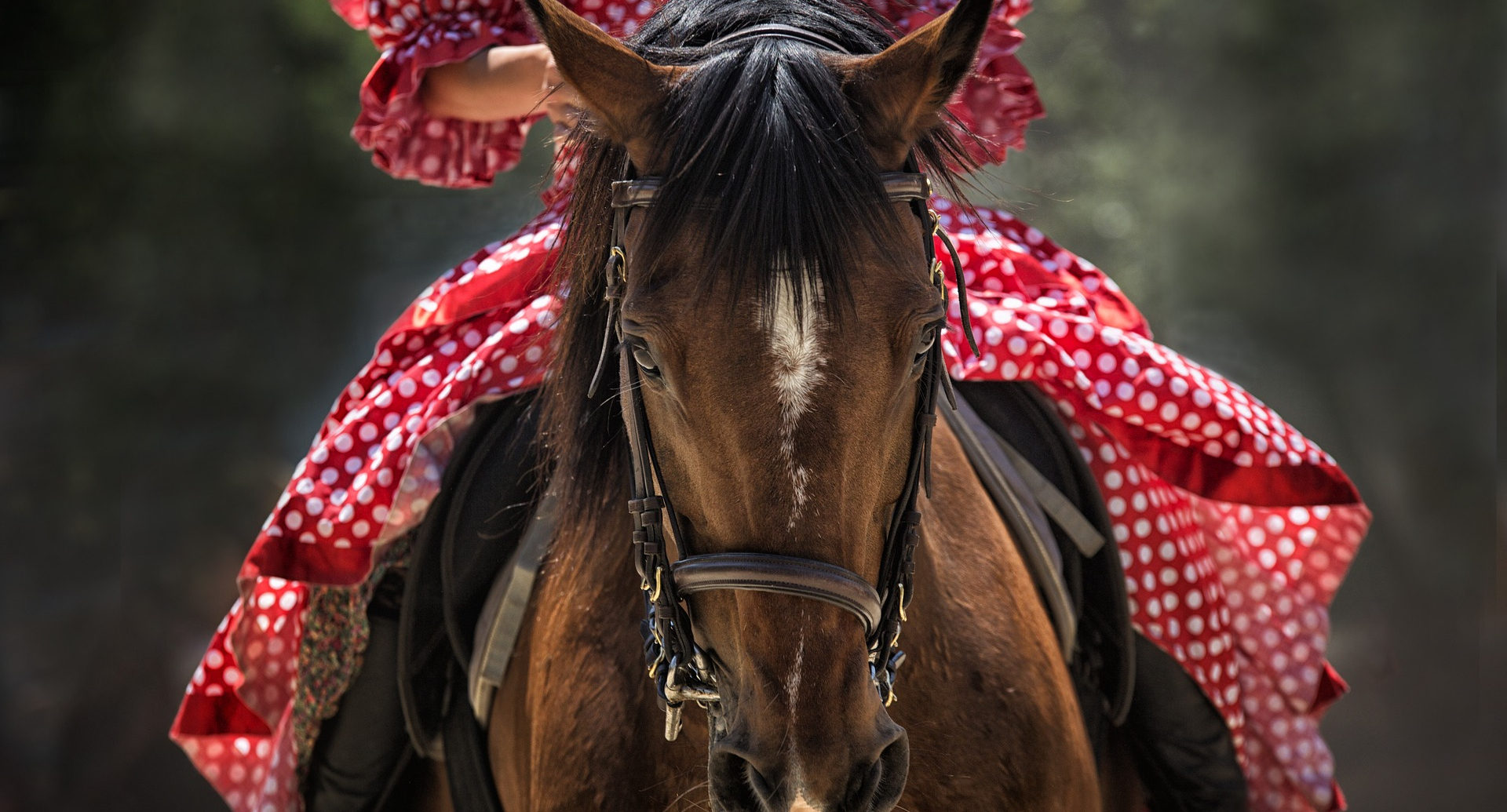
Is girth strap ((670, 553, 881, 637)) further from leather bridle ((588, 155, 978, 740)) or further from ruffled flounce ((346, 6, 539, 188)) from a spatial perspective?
ruffled flounce ((346, 6, 539, 188))

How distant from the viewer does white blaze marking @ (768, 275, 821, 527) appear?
114cm

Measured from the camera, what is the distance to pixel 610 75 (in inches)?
50.0

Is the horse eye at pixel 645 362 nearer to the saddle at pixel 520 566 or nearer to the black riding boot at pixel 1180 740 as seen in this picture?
the saddle at pixel 520 566

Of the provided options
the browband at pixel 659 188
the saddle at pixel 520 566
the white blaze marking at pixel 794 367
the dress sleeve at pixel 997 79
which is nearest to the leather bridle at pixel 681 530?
the browband at pixel 659 188

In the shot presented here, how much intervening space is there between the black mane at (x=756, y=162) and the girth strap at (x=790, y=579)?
0.23m

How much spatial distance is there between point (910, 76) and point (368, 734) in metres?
1.41

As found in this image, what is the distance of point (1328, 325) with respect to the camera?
592 cm

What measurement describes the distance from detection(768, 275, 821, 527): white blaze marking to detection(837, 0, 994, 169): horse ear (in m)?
0.23

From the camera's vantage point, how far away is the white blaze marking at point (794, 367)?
1144 millimetres

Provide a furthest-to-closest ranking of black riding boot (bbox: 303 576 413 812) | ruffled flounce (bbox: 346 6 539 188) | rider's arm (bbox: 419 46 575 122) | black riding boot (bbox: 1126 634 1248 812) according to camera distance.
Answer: ruffled flounce (bbox: 346 6 539 188) → rider's arm (bbox: 419 46 575 122) → black riding boot (bbox: 303 576 413 812) → black riding boot (bbox: 1126 634 1248 812)

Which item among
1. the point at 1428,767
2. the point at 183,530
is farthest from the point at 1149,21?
the point at 183,530

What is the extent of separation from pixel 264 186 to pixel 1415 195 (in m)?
5.41

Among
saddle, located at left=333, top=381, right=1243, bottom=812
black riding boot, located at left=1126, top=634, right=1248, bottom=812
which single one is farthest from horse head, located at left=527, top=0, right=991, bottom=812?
black riding boot, located at left=1126, top=634, right=1248, bottom=812

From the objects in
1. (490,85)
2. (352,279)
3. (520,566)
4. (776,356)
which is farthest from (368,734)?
(352,279)
